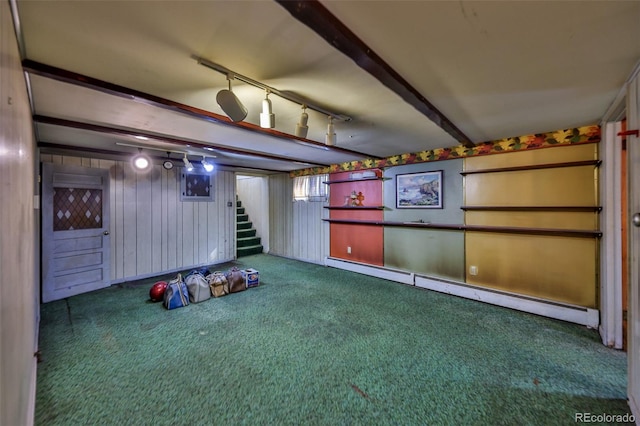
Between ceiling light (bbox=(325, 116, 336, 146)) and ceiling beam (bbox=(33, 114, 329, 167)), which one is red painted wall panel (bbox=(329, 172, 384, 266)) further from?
ceiling light (bbox=(325, 116, 336, 146))

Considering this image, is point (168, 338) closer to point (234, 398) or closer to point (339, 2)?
point (234, 398)

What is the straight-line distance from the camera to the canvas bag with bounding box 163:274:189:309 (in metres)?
3.34

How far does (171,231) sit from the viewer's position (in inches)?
202

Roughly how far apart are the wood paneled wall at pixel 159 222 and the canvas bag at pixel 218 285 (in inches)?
71.0

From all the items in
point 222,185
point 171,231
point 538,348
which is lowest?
point 538,348

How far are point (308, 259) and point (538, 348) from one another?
4.41 m

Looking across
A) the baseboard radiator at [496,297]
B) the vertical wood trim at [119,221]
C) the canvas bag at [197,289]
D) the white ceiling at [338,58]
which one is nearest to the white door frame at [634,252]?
the white ceiling at [338,58]

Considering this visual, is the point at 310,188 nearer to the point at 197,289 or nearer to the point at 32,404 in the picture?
the point at 197,289

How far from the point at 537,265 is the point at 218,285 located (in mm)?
4383

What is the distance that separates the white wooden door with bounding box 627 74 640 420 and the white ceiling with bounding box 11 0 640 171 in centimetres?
29

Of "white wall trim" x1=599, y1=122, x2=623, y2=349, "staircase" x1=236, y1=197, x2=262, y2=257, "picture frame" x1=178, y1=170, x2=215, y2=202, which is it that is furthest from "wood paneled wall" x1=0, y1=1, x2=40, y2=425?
"staircase" x1=236, y1=197, x2=262, y2=257

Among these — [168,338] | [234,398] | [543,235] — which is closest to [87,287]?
[168,338]

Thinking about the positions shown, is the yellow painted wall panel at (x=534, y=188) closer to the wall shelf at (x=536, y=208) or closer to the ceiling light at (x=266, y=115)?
the wall shelf at (x=536, y=208)

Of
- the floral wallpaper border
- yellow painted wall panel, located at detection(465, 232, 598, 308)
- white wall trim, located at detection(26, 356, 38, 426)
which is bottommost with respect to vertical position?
white wall trim, located at detection(26, 356, 38, 426)
